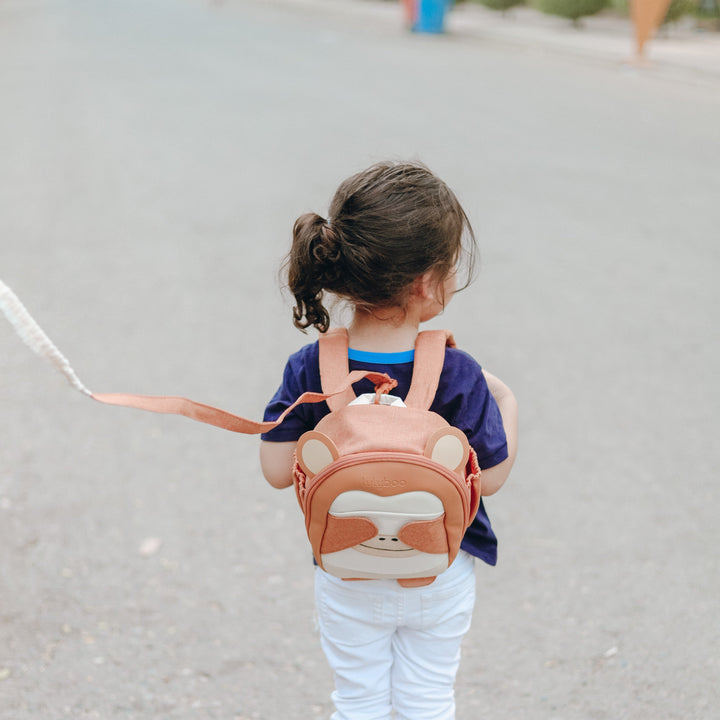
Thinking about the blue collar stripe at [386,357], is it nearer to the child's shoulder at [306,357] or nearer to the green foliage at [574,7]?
the child's shoulder at [306,357]

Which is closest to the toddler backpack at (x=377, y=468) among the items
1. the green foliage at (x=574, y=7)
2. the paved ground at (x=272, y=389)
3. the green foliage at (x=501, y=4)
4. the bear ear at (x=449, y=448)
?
the bear ear at (x=449, y=448)

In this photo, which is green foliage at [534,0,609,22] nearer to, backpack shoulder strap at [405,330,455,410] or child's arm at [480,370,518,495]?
child's arm at [480,370,518,495]

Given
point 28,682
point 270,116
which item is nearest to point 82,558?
point 28,682

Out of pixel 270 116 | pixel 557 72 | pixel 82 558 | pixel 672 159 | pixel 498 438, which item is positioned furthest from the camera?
pixel 557 72

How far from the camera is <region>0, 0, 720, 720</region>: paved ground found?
252 cm

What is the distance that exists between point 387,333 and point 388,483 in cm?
32

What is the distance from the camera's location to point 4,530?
3100mm

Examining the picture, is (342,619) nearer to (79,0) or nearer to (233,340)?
(233,340)

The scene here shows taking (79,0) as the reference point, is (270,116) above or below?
above

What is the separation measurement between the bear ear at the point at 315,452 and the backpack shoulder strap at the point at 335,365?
0.36 ft

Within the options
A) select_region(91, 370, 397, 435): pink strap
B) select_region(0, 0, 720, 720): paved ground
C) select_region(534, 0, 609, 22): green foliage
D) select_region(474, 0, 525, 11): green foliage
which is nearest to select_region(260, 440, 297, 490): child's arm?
select_region(91, 370, 397, 435): pink strap

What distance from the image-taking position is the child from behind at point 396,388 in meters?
1.59

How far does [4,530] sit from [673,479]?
2.38 metres

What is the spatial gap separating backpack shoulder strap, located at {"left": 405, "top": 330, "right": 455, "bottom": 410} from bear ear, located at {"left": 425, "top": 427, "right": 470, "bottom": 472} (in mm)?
103
